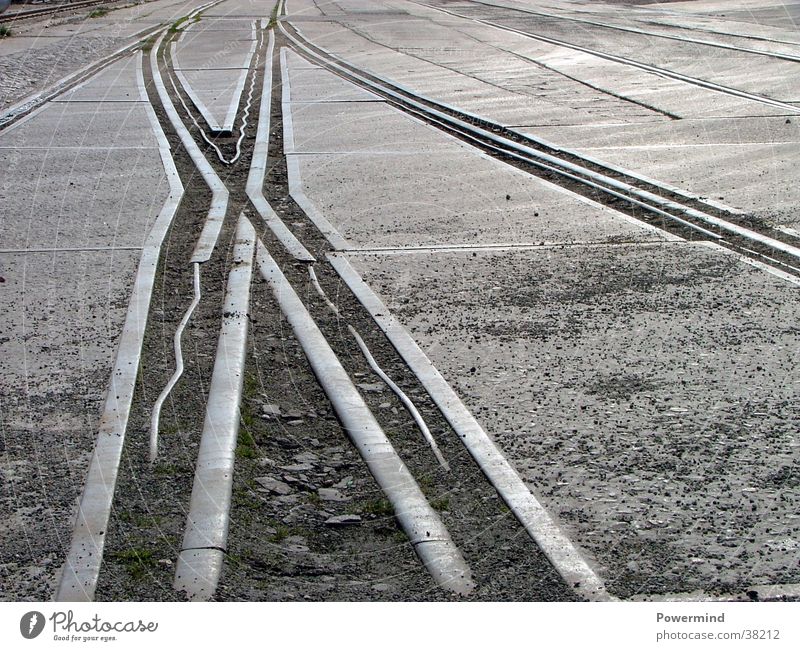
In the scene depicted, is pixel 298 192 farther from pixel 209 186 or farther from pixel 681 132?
pixel 681 132

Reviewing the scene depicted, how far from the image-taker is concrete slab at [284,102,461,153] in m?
11.2

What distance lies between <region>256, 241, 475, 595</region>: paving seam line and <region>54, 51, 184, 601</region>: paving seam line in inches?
37.5

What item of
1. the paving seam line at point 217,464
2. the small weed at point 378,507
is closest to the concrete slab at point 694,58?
the paving seam line at point 217,464

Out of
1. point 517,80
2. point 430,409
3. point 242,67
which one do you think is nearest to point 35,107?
point 242,67

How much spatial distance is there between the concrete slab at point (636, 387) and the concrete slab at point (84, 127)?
538cm

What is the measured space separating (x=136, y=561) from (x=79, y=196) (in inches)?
241

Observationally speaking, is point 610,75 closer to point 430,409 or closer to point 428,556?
point 430,409

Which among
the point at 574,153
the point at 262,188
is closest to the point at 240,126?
the point at 262,188

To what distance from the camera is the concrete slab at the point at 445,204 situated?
8031 mm

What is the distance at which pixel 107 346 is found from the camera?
19.4 feet

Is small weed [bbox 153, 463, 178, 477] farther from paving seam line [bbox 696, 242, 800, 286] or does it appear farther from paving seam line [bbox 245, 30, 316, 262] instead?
paving seam line [bbox 696, 242, 800, 286]

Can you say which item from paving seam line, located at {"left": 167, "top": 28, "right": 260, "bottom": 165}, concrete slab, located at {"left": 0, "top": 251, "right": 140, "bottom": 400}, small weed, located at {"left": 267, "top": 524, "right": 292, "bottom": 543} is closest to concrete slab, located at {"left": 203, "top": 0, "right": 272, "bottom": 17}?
paving seam line, located at {"left": 167, "top": 28, "right": 260, "bottom": 165}

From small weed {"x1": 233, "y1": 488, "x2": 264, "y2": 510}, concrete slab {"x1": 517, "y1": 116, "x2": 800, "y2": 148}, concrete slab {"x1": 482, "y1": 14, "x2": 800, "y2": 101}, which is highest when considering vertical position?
concrete slab {"x1": 482, "y1": 14, "x2": 800, "y2": 101}
